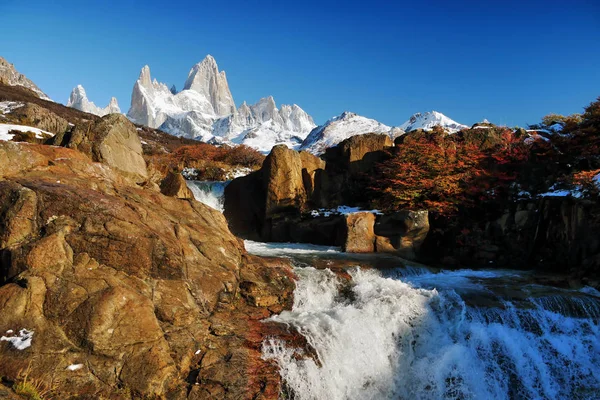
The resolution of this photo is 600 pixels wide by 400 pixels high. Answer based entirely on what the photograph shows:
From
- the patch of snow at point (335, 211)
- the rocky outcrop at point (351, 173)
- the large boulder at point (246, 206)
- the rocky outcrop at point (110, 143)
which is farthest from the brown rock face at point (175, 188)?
the rocky outcrop at point (351, 173)

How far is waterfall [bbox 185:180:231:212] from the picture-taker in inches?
776

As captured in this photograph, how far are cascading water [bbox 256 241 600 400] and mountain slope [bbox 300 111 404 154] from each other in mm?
66356

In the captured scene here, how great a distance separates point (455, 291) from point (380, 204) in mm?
8259

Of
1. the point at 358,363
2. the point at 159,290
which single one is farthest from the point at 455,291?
the point at 159,290

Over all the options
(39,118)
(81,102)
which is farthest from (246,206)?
(81,102)

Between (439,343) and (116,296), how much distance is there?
688 centimetres

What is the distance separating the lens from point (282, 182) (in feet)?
62.4

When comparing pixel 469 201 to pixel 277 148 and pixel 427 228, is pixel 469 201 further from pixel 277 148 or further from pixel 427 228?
pixel 277 148

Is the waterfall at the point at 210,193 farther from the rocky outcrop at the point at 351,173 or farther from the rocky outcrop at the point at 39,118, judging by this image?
the rocky outcrop at the point at 39,118

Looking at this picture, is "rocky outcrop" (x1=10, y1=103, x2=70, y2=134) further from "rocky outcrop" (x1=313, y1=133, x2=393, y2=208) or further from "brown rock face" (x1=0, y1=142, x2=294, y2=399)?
"rocky outcrop" (x1=313, y1=133, x2=393, y2=208)

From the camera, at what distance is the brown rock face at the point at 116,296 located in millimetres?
5371

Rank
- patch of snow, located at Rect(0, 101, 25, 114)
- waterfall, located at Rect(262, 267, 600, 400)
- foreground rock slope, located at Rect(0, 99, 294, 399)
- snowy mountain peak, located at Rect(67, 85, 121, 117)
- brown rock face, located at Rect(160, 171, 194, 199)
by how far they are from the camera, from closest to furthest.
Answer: foreground rock slope, located at Rect(0, 99, 294, 399) < waterfall, located at Rect(262, 267, 600, 400) < brown rock face, located at Rect(160, 171, 194, 199) < patch of snow, located at Rect(0, 101, 25, 114) < snowy mountain peak, located at Rect(67, 85, 121, 117)

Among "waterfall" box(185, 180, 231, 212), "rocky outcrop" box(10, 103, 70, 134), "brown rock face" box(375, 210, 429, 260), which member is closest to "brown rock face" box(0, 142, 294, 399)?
"brown rock face" box(375, 210, 429, 260)

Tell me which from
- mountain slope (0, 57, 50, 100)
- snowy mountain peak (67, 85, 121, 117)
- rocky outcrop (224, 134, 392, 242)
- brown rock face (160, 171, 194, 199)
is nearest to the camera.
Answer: brown rock face (160, 171, 194, 199)
